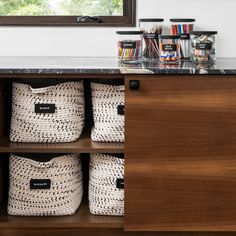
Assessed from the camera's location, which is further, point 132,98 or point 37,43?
point 37,43

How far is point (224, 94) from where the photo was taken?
1701mm

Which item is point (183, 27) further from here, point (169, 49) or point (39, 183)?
point (39, 183)

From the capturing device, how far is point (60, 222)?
1892 mm

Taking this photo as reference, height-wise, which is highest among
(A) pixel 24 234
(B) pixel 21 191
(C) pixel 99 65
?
(C) pixel 99 65

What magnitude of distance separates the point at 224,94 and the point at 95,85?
21.2 inches

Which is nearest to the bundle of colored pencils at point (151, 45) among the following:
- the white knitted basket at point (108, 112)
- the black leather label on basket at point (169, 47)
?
the black leather label on basket at point (169, 47)

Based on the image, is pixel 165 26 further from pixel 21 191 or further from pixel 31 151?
pixel 21 191

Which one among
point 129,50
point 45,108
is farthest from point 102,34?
point 45,108

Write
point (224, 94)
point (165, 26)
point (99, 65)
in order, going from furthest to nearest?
point (165, 26)
point (99, 65)
point (224, 94)

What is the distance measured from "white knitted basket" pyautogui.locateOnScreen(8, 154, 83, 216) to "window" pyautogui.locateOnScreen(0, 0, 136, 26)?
2.49ft

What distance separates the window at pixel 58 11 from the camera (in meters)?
2.26

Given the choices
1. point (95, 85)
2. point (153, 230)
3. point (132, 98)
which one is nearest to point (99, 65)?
point (95, 85)

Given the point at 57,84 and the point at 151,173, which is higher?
the point at 57,84

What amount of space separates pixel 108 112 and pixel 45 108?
0.27 m
